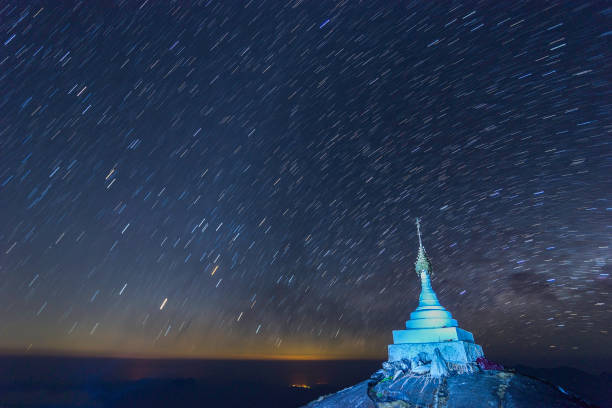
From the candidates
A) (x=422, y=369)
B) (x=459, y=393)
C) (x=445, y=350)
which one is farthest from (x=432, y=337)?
(x=459, y=393)

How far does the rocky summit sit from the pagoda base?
0.78 metres

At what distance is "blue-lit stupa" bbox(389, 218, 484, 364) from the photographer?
2186 centimetres

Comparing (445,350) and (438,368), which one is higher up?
(438,368)

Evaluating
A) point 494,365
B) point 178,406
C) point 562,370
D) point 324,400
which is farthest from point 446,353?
point 562,370

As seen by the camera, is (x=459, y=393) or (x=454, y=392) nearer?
(x=459, y=393)

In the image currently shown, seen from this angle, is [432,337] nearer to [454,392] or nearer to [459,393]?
[454,392]

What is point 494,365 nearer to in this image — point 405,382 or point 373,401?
point 405,382

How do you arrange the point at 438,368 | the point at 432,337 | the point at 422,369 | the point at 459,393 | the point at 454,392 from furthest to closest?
the point at 432,337 < the point at 422,369 < the point at 438,368 < the point at 454,392 < the point at 459,393

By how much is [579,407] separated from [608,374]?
→ 690 ft

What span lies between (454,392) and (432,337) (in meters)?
5.27

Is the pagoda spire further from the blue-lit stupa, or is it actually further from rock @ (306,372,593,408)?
rock @ (306,372,593,408)

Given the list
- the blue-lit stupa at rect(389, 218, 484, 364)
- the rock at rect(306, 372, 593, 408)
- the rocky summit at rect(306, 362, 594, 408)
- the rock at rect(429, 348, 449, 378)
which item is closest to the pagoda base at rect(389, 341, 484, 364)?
the blue-lit stupa at rect(389, 218, 484, 364)

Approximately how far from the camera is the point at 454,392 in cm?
1781

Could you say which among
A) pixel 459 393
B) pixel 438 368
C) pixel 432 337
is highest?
pixel 432 337
